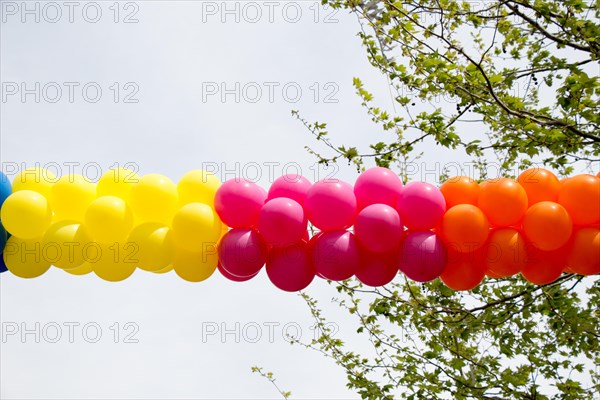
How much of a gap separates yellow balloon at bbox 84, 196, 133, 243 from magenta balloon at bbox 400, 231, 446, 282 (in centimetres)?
153

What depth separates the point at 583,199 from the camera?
3.40m

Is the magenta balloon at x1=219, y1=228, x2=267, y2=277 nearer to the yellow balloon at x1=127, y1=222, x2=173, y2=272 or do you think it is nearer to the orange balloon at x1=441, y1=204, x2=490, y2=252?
the yellow balloon at x1=127, y1=222, x2=173, y2=272

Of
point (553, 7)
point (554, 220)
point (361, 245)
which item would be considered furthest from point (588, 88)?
point (361, 245)

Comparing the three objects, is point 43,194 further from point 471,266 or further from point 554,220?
point 554,220

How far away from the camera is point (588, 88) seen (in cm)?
437

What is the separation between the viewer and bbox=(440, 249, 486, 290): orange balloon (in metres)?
3.53

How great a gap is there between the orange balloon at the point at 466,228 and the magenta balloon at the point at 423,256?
8cm

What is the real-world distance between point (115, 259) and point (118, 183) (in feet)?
1.44

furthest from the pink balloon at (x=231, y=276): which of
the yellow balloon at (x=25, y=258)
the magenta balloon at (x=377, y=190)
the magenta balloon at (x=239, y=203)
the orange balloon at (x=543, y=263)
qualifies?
the orange balloon at (x=543, y=263)

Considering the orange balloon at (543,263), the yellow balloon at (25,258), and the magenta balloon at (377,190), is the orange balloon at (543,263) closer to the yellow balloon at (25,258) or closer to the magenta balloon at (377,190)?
the magenta balloon at (377,190)

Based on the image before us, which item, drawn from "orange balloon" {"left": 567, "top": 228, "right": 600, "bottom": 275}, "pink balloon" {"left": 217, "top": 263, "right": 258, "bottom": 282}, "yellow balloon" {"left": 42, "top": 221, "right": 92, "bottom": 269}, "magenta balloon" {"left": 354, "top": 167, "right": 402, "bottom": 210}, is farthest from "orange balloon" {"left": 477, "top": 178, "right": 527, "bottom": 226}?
"yellow balloon" {"left": 42, "top": 221, "right": 92, "bottom": 269}

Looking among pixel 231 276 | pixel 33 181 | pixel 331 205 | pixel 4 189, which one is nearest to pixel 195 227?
pixel 231 276

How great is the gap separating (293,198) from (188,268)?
2.29ft

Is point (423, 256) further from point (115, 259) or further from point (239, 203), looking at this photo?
point (115, 259)
